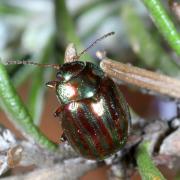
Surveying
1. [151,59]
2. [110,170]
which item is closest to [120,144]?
[110,170]

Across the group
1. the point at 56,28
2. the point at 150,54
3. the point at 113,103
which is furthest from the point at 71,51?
the point at 56,28

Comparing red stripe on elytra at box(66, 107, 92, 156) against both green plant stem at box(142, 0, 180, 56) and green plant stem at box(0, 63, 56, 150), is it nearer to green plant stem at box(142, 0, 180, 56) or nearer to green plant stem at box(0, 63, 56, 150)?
green plant stem at box(0, 63, 56, 150)

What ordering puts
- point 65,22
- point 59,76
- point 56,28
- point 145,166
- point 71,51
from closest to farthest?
point 145,166 → point 71,51 → point 59,76 → point 65,22 → point 56,28

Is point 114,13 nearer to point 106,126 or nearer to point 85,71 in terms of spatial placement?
point 85,71

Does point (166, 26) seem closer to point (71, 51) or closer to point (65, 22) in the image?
point (71, 51)

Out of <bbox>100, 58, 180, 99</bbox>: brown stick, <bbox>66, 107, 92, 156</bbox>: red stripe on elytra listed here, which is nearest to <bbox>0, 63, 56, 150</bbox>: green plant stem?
<bbox>66, 107, 92, 156</bbox>: red stripe on elytra

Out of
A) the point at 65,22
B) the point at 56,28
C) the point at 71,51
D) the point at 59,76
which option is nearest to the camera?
the point at 71,51
